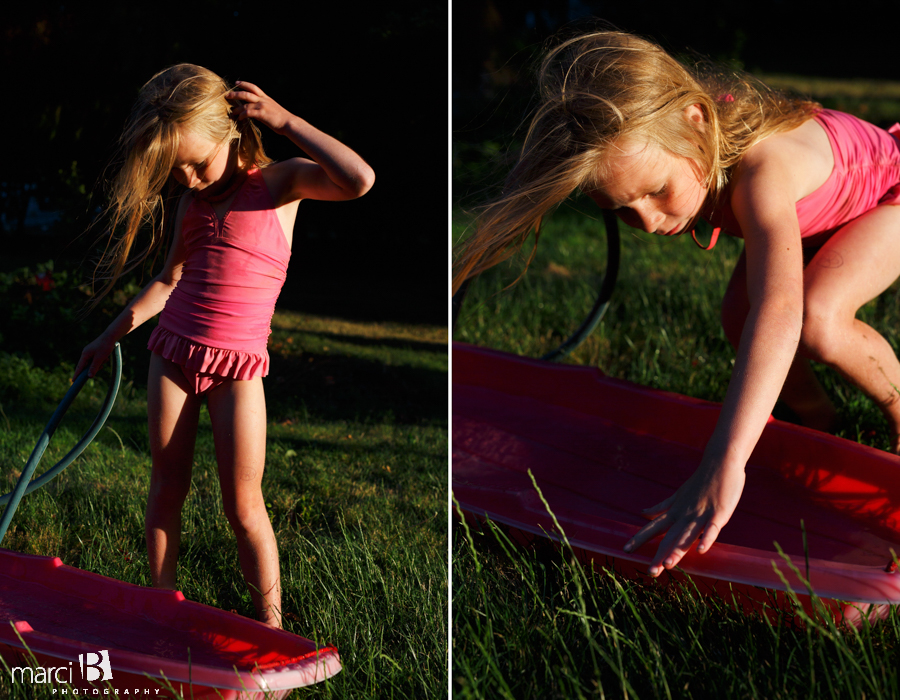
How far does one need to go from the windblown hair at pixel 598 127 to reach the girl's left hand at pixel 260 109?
0.42 m

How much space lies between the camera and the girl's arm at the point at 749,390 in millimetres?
1122

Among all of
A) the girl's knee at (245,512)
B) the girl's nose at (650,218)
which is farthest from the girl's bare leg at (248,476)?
the girl's nose at (650,218)

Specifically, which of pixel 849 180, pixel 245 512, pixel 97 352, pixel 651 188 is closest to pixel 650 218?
pixel 651 188

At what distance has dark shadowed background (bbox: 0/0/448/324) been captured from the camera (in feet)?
7.34

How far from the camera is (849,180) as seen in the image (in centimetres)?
160

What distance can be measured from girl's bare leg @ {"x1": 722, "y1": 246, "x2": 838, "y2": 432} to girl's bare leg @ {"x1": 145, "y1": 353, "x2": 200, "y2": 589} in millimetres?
1296

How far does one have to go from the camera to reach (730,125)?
1.48 metres

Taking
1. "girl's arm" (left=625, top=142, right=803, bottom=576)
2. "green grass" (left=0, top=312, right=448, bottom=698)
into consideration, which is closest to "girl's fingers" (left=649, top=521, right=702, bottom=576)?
"girl's arm" (left=625, top=142, right=803, bottom=576)

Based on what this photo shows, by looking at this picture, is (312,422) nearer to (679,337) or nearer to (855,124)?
(679,337)

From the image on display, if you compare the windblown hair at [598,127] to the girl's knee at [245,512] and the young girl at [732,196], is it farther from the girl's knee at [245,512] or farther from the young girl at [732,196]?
the girl's knee at [245,512]

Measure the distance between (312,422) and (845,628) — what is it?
171 centimetres

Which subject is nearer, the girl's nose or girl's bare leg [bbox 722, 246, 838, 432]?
the girl's nose

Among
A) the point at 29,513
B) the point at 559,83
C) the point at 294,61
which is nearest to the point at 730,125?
the point at 559,83

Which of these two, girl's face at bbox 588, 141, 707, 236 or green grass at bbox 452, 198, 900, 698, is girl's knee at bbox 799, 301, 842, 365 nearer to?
girl's face at bbox 588, 141, 707, 236
